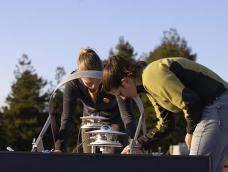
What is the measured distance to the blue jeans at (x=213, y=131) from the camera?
3777mm

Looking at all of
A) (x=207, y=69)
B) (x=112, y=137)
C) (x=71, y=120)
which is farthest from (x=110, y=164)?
(x=71, y=120)

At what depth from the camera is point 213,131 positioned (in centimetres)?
379

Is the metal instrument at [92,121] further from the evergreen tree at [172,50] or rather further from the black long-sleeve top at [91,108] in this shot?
the evergreen tree at [172,50]

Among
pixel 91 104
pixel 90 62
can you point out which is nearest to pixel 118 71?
pixel 90 62

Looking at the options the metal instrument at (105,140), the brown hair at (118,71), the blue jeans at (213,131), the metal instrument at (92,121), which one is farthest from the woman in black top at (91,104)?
the blue jeans at (213,131)

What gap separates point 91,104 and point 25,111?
32.0 metres

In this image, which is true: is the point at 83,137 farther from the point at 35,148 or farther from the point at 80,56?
the point at 35,148

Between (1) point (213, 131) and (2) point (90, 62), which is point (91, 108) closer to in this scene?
(2) point (90, 62)

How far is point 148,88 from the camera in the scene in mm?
3787

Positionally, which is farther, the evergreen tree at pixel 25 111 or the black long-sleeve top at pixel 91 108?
the evergreen tree at pixel 25 111

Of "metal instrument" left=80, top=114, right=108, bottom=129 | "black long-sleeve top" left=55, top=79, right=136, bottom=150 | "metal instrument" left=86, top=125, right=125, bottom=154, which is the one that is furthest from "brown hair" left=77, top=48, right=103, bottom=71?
"metal instrument" left=86, top=125, right=125, bottom=154

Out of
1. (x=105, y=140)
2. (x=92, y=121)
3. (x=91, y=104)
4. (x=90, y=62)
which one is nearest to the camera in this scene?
(x=105, y=140)

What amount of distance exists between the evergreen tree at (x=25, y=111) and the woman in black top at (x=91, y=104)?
103ft

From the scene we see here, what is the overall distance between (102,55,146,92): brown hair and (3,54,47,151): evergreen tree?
32847 millimetres
